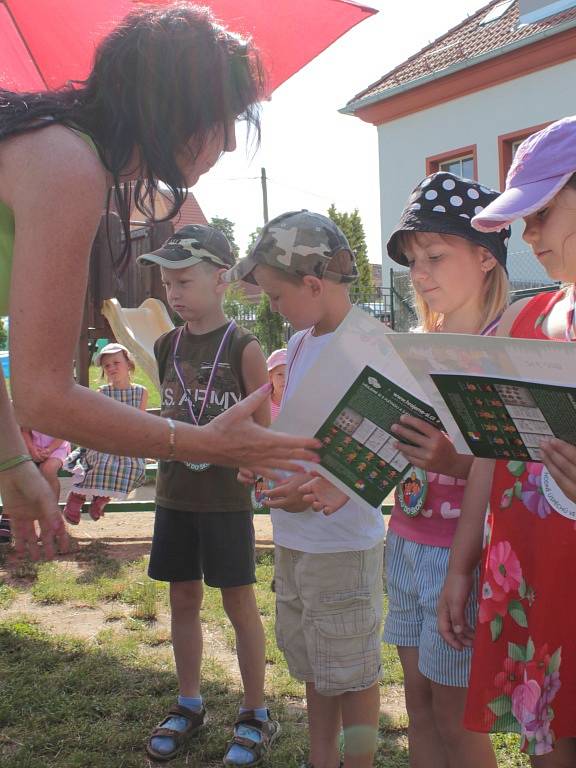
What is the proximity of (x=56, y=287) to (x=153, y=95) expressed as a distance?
490mm

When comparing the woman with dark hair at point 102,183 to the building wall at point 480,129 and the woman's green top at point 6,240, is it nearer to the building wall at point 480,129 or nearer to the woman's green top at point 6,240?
the woman's green top at point 6,240

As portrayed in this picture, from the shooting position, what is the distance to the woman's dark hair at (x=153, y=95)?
63.2 inches

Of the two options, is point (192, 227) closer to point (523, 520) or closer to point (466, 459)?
point (466, 459)

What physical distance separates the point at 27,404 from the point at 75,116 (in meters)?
0.62

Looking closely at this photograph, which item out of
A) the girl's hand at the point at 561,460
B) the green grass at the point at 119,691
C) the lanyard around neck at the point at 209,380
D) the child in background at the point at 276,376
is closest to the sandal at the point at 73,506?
the green grass at the point at 119,691

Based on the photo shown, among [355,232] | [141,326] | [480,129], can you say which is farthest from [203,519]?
[355,232]

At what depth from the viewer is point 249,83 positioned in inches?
68.8

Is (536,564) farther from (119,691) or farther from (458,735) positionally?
(119,691)

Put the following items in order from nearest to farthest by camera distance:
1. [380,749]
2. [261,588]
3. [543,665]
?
[543,665] < [380,749] < [261,588]

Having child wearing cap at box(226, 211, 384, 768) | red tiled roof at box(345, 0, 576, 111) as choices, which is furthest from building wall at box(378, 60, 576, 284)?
child wearing cap at box(226, 211, 384, 768)

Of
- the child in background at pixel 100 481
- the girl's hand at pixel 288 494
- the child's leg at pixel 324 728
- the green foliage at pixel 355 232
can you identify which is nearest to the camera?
the girl's hand at pixel 288 494

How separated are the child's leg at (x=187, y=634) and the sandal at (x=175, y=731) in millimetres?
60

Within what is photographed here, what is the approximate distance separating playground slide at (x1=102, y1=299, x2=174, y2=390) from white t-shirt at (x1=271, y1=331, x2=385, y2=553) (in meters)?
5.49

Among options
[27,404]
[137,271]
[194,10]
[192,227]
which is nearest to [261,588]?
[192,227]
